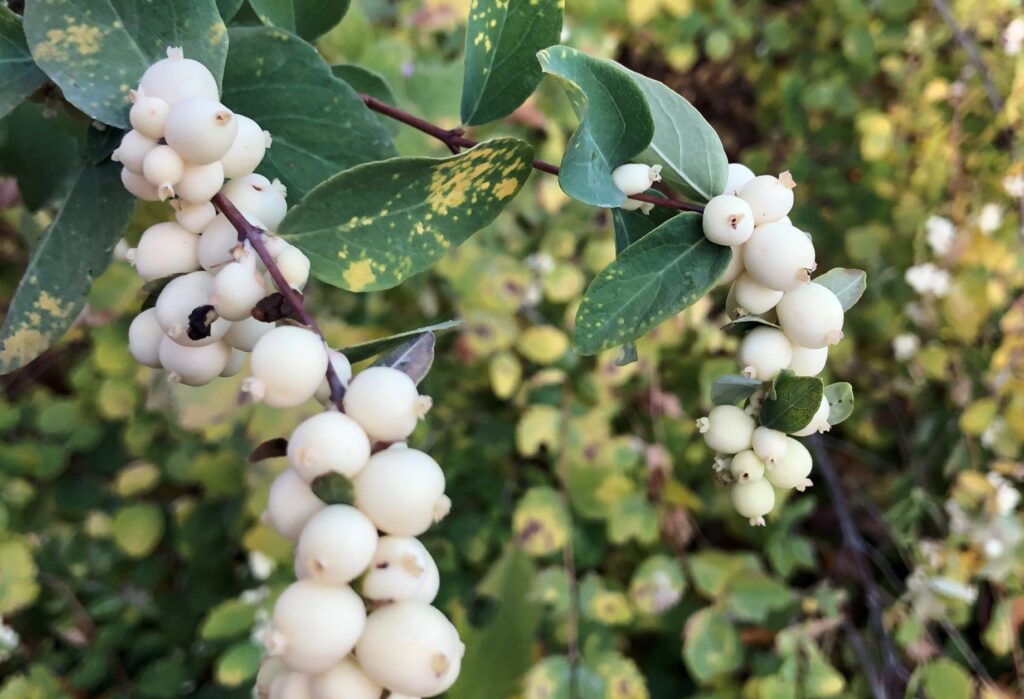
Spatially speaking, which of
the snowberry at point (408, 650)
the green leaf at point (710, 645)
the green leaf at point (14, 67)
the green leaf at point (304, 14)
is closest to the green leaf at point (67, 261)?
the green leaf at point (14, 67)

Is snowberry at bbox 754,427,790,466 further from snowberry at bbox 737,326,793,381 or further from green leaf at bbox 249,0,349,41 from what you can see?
green leaf at bbox 249,0,349,41

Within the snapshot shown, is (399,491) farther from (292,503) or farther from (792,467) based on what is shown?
(792,467)

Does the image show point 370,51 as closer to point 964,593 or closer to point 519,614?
point 519,614

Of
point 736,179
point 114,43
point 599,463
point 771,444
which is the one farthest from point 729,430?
point 599,463

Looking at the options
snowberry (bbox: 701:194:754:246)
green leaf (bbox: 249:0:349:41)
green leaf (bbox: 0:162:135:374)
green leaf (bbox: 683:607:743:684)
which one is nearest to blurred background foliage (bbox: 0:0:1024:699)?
green leaf (bbox: 683:607:743:684)

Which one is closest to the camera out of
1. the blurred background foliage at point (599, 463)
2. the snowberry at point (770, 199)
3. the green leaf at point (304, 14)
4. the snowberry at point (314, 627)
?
the snowberry at point (314, 627)

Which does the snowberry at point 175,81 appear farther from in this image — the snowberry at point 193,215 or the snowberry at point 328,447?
the snowberry at point 328,447
